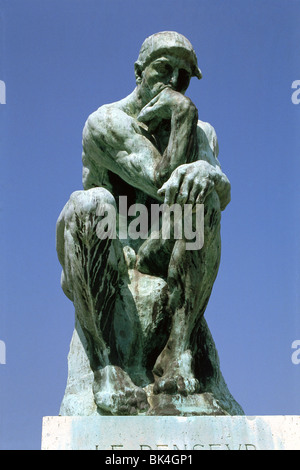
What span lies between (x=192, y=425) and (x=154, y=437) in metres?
0.28

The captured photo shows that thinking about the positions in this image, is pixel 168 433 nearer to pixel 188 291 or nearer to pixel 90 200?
pixel 188 291

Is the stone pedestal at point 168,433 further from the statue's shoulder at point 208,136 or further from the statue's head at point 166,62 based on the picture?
the statue's head at point 166,62

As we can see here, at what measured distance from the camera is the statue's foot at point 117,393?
5414 mm

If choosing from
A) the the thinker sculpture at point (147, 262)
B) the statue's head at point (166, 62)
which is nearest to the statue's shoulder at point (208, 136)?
the the thinker sculpture at point (147, 262)

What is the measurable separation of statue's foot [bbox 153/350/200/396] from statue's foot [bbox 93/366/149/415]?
0.55 feet

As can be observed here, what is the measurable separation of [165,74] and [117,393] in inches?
105

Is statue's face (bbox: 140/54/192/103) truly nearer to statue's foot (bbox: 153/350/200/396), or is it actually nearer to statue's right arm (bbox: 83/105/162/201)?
statue's right arm (bbox: 83/105/162/201)

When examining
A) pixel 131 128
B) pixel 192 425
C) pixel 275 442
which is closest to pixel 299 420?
pixel 275 442

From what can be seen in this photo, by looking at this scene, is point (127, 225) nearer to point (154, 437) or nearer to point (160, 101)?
point (160, 101)

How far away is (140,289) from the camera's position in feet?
19.8

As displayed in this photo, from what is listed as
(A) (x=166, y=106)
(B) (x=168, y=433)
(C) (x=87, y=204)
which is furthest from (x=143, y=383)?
(A) (x=166, y=106)

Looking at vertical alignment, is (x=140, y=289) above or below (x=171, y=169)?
below

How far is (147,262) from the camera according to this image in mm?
6145

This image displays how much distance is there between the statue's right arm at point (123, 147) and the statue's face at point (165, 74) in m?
0.33
